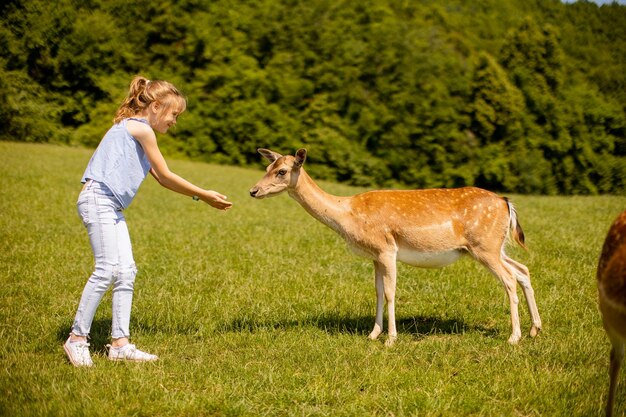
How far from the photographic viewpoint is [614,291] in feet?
11.3

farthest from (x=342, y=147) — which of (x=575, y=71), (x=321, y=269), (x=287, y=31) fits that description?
(x=321, y=269)

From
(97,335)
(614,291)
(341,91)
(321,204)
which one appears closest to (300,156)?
(321,204)

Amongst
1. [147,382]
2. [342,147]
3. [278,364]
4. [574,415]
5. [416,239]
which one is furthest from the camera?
[342,147]

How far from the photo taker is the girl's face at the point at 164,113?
5062mm

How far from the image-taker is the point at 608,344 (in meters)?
5.22

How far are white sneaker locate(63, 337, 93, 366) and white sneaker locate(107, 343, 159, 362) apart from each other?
0.21 metres

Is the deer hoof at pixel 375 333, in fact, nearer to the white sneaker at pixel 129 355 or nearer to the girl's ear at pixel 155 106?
the white sneaker at pixel 129 355

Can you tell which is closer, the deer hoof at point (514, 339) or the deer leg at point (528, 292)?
the deer hoof at point (514, 339)

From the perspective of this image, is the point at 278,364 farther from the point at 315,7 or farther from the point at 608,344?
the point at 315,7

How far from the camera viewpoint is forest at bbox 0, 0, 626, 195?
120 ft

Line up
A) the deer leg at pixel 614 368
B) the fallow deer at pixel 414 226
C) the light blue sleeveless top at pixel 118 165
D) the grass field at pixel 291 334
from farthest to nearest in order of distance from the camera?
the fallow deer at pixel 414 226 < the light blue sleeveless top at pixel 118 165 < the grass field at pixel 291 334 < the deer leg at pixel 614 368

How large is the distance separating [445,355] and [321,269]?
322cm

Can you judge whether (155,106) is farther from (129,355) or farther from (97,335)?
(97,335)

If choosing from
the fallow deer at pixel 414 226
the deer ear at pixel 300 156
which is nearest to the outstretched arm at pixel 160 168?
the fallow deer at pixel 414 226
